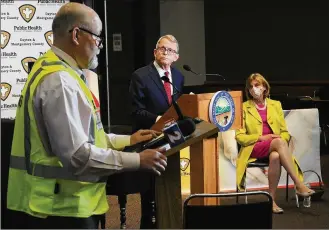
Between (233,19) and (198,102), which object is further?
(233,19)

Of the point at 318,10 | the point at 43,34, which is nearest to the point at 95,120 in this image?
the point at 43,34

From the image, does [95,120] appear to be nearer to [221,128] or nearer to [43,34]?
[221,128]

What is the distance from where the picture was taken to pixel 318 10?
405 inches

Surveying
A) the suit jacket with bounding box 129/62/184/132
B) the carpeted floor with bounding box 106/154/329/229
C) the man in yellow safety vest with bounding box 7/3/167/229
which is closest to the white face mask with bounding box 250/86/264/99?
the carpeted floor with bounding box 106/154/329/229

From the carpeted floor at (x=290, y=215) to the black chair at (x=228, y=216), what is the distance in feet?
8.12

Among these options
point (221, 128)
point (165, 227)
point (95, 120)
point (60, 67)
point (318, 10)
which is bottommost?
point (165, 227)

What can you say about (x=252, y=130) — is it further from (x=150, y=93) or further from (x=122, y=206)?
(x=122, y=206)

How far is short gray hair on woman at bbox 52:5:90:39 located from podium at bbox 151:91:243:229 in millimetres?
559

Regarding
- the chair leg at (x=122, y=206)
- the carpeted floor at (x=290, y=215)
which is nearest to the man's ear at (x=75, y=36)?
the chair leg at (x=122, y=206)

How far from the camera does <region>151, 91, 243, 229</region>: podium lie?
2.58 m

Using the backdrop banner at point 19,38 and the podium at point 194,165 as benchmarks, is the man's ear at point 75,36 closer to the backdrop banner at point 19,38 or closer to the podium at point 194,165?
the podium at point 194,165

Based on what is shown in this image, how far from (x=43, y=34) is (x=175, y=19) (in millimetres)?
6007

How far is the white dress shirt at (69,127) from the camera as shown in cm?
196

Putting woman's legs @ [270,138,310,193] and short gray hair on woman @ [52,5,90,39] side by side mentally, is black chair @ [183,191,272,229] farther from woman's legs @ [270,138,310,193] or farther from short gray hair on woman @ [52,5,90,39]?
woman's legs @ [270,138,310,193]
